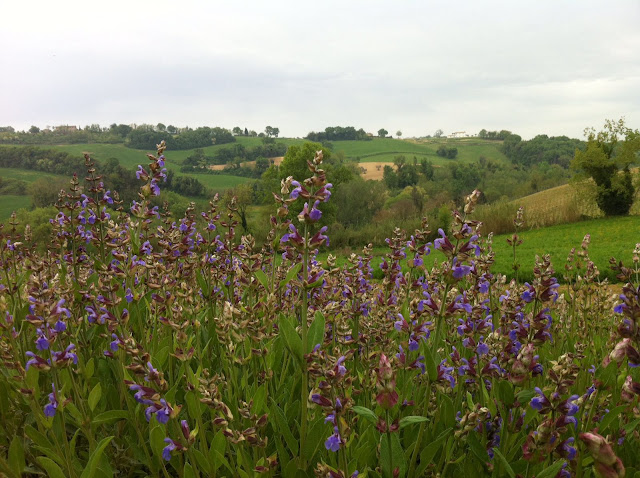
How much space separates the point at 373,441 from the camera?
2123mm

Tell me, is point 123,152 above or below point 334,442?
above

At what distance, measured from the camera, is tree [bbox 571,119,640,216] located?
35.6 m

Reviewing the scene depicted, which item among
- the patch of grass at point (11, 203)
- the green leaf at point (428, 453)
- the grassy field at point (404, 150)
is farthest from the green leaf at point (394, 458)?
the grassy field at point (404, 150)

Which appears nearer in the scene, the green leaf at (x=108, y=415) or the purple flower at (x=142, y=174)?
the green leaf at (x=108, y=415)

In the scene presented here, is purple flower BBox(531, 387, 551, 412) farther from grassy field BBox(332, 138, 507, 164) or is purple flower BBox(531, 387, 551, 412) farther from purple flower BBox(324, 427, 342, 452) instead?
grassy field BBox(332, 138, 507, 164)

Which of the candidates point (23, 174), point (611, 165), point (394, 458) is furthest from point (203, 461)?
point (23, 174)

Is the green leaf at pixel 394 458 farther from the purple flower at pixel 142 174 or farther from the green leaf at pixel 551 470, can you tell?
the purple flower at pixel 142 174

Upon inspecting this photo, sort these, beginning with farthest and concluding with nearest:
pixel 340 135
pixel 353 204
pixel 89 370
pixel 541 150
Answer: pixel 340 135 < pixel 541 150 < pixel 353 204 < pixel 89 370

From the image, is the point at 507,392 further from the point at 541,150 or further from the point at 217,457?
the point at 541,150

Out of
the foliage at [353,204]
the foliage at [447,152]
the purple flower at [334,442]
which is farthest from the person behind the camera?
the foliage at [447,152]

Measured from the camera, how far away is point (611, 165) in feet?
119

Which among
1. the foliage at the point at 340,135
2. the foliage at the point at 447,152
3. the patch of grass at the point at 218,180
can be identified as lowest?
the patch of grass at the point at 218,180

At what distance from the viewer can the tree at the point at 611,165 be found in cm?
3556

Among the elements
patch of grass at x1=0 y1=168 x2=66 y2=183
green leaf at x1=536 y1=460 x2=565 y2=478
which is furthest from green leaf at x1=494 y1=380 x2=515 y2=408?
patch of grass at x1=0 y1=168 x2=66 y2=183
